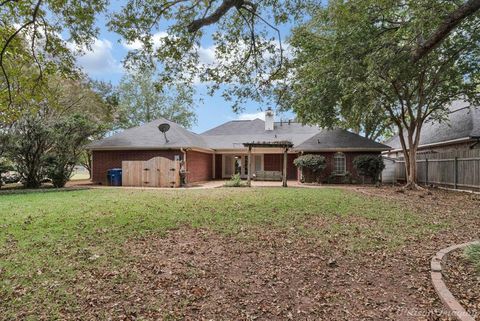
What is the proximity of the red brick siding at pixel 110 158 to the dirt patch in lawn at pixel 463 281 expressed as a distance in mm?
16829

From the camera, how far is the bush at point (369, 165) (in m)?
17.9

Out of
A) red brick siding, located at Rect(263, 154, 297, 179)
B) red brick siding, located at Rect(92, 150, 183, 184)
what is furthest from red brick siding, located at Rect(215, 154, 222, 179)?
red brick siding, located at Rect(92, 150, 183, 184)

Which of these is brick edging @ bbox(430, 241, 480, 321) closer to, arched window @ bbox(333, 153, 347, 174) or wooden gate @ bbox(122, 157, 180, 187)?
wooden gate @ bbox(122, 157, 180, 187)

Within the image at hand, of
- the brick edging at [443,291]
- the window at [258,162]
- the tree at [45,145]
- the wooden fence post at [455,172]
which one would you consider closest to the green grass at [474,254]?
the brick edging at [443,291]

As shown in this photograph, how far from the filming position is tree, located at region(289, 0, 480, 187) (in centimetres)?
813

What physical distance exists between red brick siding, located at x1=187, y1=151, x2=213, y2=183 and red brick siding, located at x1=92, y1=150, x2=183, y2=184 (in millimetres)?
2198

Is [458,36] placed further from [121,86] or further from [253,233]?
[121,86]

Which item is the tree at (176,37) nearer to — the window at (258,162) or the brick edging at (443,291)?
the brick edging at (443,291)

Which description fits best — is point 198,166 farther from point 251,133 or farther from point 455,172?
point 455,172

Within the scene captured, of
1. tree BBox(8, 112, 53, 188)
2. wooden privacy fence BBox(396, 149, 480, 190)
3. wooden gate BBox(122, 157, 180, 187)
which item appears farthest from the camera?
wooden gate BBox(122, 157, 180, 187)

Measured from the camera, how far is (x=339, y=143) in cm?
1973

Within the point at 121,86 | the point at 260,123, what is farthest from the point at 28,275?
the point at 121,86

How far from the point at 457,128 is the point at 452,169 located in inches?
114

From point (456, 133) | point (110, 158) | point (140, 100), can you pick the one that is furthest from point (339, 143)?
point (140, 100)
